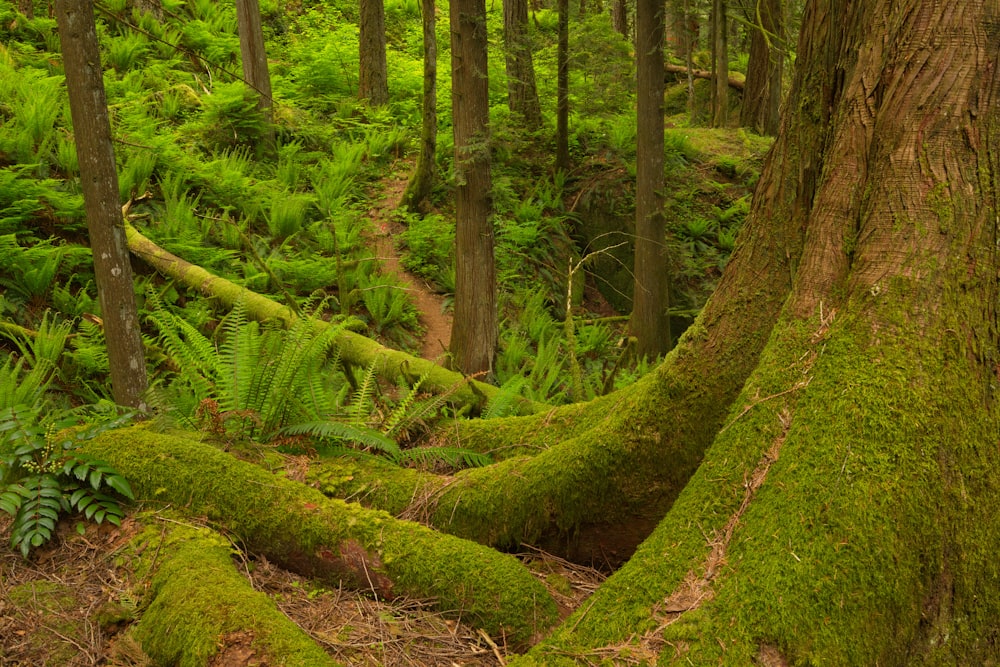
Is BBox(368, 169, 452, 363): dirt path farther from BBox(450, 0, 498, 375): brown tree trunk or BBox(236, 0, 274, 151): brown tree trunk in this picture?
BBox(236, 0, 274, 151): brown tree trunk

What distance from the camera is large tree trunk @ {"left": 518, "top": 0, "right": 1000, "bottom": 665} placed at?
1935 mm

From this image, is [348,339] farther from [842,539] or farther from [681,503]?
[842,539]

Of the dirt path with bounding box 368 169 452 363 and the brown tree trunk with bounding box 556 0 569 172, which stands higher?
the brown tree trunk with bounding box 556 0 569 172

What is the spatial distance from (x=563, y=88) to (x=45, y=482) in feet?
35.3

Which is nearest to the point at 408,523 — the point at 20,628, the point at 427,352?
the point at 20,628

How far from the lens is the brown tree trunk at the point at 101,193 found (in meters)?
4.09

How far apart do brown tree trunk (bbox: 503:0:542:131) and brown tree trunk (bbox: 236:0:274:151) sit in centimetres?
403

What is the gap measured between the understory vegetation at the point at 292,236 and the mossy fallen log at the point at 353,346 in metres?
0.13

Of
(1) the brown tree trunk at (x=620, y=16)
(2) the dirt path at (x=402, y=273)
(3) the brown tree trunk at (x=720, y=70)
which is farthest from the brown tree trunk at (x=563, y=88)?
(1) the brown tree trunk at (x=620, y=16)

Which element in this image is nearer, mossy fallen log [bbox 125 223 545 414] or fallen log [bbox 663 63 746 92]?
mossy fallen log [bbox 125 223 545 414]

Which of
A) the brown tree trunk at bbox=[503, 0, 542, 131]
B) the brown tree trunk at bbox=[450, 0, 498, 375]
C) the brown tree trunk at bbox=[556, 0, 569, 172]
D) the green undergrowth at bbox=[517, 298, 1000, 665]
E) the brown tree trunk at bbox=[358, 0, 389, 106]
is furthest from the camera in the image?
the brown tree trunk at bbox=[358, 0, 389, 106]

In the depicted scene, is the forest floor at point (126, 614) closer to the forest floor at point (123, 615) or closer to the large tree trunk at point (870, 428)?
the forest floor at point (123, 615)

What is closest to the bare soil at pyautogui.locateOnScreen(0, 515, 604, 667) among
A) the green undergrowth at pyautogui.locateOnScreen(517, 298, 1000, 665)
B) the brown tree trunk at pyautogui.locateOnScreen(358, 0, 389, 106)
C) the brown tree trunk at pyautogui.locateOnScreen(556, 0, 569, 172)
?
the green undergrowth at pyautogui.locateOnScreen(517, 298, 1000, 665)

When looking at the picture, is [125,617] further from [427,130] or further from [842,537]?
[427,130]
